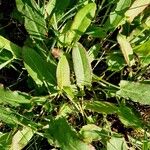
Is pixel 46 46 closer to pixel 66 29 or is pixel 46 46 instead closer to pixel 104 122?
pixel 66 29

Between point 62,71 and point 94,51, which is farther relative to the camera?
point 94,51

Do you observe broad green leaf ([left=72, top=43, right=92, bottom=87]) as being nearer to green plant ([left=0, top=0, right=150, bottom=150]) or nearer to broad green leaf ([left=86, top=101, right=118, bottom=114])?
green plant ([left=0, top=0, right=150, bottom=150])

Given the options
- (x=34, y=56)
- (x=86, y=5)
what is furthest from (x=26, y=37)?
(x=86, y=5)

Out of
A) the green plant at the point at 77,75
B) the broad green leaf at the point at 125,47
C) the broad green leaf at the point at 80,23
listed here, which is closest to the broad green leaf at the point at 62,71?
the green plant at the point at 77,75

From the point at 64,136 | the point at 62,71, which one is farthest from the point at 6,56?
the point at 64,136

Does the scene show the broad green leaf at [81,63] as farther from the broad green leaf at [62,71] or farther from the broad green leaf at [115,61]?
the broad green leaf at [115,61]

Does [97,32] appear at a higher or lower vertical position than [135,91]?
higher

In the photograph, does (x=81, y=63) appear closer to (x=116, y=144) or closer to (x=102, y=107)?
(x=102, y=107)

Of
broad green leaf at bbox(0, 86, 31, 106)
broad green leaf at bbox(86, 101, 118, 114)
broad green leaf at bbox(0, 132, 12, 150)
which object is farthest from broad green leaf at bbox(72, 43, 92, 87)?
broad green leaf at bbox(0, 132, 12, 150)
